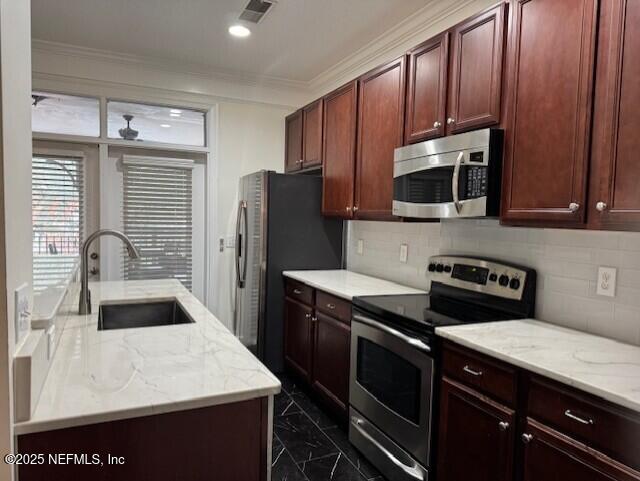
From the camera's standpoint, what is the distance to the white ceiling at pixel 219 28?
2803mm

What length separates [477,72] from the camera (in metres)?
2.05

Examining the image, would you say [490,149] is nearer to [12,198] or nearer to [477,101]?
[477,101]

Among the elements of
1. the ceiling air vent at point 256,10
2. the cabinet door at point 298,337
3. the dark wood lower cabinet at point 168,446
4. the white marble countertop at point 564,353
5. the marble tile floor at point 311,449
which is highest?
the ceiling air vent at point 256,10

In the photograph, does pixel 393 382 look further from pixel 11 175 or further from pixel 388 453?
pixel 11 175

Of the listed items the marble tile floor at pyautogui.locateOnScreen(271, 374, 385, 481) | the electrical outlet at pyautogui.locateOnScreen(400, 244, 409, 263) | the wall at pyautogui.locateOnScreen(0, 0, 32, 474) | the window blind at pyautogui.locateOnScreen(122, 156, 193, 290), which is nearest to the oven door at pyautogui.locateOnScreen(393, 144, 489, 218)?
the electrical outlet at pyautogui.locateOnScreen(400, 244, 409, 263)

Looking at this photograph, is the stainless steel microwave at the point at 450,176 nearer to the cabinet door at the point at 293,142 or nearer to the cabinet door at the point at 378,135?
the cabinet door at the point at 378,135

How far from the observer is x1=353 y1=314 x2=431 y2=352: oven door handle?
76.8 inches

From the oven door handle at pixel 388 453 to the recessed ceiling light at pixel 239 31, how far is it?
274 cm

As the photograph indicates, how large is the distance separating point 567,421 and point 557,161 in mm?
943

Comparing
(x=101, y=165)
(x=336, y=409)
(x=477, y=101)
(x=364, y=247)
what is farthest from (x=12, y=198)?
(x=101, y=165)

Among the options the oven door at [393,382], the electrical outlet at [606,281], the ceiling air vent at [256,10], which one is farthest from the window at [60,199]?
the electrical outlet at [606,281]

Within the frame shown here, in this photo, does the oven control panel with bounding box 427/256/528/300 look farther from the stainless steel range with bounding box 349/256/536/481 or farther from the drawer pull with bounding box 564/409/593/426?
the drawer pull with bounding box 564/409/593/426

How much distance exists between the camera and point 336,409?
9.07ft

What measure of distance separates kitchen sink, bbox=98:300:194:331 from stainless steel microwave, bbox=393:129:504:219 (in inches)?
54.4
